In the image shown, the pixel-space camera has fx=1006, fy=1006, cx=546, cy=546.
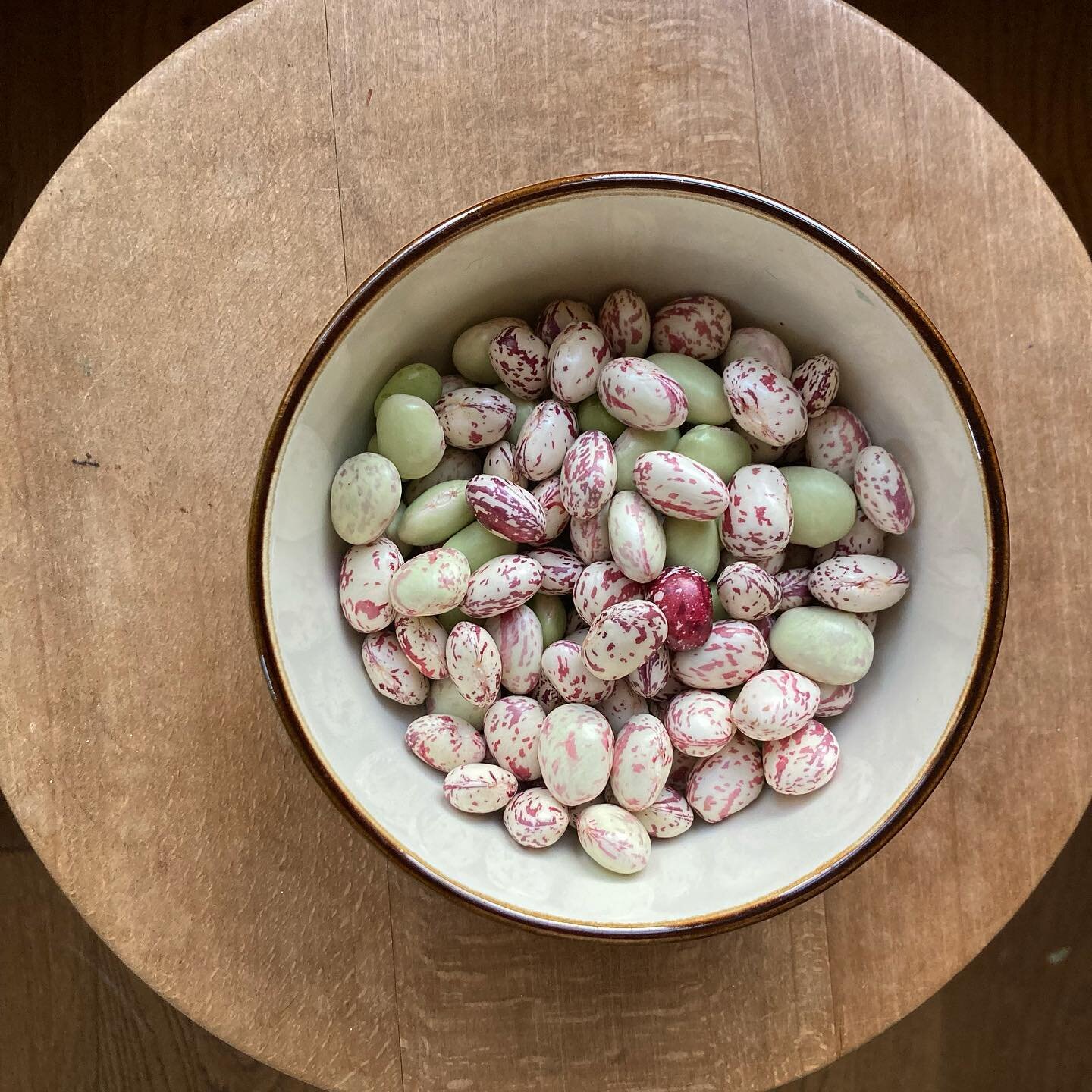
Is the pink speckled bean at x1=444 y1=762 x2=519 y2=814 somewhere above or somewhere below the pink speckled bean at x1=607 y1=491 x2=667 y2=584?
below

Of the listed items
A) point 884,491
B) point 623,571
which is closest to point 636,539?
point 623,571

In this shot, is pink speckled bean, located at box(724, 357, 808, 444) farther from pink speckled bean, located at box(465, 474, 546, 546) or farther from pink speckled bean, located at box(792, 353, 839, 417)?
pink speckled bean, located at box(465, 474, 546, 546)

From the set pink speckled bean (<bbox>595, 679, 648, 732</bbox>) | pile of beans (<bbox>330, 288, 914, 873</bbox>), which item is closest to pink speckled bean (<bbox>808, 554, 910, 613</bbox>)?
pile of beans (<bbox>330, 288, 914, 873</bbox>)

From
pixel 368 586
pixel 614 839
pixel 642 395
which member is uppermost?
pixel 642 395

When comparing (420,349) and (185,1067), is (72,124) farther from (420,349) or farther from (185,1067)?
(185,1067)

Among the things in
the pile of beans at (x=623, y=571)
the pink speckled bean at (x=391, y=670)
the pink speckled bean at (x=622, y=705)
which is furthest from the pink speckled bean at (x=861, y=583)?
the pink speckled bean at (x=391, y=670)

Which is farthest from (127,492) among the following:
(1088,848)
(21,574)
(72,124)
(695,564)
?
(1088,848)

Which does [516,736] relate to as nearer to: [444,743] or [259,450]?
[444,743]
